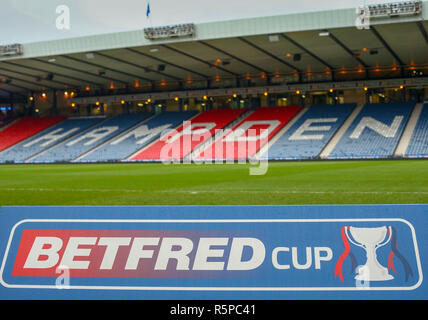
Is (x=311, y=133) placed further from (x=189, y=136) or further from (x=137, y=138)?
(x=137, y=138)

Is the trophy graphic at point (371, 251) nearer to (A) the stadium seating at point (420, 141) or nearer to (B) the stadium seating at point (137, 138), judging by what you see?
(A) the stadium seating at point (420, 141)

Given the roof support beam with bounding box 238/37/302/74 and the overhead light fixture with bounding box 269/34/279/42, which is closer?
the overhead light fixture with bounding box 269/34/279/42

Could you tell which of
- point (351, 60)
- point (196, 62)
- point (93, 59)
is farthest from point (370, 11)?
point (93, 59)

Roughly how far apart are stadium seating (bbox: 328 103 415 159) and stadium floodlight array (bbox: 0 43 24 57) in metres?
25.3

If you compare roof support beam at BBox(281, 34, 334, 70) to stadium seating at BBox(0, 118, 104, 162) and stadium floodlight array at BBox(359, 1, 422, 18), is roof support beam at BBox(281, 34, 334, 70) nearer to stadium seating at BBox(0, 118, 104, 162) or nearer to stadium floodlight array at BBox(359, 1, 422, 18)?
stadium floodlight array at BBox(359, 1, 422, 18)

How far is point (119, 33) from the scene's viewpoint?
3195cm

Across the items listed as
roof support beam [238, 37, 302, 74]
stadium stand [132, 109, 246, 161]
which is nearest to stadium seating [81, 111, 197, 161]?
stadium stand [132, 109, 246, 161]

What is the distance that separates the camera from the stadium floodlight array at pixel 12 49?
115 ft

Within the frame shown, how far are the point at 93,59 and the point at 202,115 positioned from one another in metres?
13.2

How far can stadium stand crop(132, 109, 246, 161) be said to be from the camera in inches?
1491

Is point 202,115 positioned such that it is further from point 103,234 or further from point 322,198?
point 103,234

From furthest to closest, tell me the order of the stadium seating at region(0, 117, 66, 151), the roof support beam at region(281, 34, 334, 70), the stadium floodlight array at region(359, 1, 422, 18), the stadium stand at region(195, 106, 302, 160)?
the stadium seating at region(0, 117, 66, 151)
the stadium stand at region(195, 106, 302, 160)
the roof support beam at region(281, 34, 334, 70)
the stadium floodlight array at region(359, 1, 422, 18)

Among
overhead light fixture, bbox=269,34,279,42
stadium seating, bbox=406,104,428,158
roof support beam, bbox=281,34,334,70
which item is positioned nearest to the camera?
overhead light fixture, bbox=269,34,279,42
